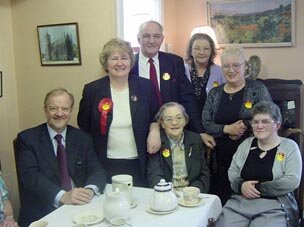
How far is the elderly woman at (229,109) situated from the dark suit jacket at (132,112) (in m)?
0.45

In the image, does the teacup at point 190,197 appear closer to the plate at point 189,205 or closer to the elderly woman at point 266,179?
the plate at point 189,205

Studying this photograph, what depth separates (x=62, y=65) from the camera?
2934mm

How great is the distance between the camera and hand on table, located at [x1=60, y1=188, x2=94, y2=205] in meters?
1.80

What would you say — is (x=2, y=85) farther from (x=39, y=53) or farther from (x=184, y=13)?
(x=184, y=13)

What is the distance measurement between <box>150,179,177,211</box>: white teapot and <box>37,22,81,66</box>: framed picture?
151cm

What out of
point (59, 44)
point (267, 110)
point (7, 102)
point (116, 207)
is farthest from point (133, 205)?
point (7, 102)

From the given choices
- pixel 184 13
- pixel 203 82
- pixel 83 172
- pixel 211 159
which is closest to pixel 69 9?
pixel 203 82


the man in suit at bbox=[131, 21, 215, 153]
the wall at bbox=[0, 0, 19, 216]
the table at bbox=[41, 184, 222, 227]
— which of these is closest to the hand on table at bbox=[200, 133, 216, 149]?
the man in suit at bbox=[131, 21, 215, 153]

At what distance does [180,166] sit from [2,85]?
61.8 inches

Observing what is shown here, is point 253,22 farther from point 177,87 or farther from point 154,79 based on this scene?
point 154,79

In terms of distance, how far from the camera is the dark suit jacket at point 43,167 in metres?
2.01

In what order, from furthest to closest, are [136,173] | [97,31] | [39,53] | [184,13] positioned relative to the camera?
[184,13] → [39,53] → [97,31] → [136,173]

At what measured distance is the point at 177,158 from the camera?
2.31 meters

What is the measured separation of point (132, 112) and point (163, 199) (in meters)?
0.73
